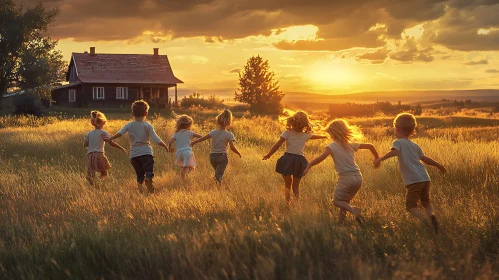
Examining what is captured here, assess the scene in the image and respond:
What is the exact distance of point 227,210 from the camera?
23.0 ft

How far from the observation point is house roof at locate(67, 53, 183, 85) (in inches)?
2247

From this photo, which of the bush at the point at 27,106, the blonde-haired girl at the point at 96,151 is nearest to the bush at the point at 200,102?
the bush at the point at 27,106

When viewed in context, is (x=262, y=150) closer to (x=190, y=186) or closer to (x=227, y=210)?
(x=190, y=186)

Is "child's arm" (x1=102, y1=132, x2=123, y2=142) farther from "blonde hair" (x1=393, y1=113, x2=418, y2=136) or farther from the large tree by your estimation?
the large tree

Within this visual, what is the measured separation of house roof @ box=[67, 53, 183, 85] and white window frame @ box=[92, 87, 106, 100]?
1327 mm

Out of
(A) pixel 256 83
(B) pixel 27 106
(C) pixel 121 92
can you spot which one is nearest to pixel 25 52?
(B) pixel 27 106

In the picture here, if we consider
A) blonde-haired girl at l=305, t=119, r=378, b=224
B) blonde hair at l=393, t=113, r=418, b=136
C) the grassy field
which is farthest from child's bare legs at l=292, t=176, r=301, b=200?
blonde hair at l=393, t=113, r=418, b=136

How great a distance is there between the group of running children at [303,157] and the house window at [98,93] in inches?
1906

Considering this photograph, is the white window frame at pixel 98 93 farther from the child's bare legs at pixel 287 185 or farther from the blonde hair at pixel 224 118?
the child's bare legs at pixel 287 185

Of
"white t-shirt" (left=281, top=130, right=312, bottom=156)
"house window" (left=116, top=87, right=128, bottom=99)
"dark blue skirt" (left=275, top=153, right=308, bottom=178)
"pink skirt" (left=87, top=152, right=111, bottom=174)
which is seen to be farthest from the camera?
"house window" (left=116, top=87, right=128, bottom=99)

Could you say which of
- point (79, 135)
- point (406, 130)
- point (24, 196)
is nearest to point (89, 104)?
point (79, 135)

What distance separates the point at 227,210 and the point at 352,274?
8.87ft

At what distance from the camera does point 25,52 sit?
45219 millimetres

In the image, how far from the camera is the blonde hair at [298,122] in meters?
8.59
